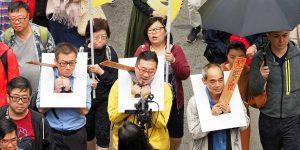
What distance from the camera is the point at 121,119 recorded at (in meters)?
5.72

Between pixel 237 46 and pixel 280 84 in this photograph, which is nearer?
pixel 280 84

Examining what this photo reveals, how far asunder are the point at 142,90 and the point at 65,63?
74cm

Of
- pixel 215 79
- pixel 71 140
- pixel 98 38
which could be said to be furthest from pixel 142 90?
pixel 98 38

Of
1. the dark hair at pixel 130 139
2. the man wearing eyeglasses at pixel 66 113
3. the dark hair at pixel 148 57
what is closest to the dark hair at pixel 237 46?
the dark hair at pixel 148 57

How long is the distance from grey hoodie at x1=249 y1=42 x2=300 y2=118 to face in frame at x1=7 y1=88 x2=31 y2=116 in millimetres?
2120

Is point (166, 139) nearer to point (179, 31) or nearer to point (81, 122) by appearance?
point (81, 122)

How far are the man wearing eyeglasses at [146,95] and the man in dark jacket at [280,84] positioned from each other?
885 mm

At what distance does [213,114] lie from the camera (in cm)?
557

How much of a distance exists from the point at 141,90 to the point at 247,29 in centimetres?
107

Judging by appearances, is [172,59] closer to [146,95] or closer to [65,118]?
[146,95]

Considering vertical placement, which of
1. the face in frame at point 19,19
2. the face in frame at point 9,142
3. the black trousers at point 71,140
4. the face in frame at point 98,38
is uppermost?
the face in frame at point 19,19

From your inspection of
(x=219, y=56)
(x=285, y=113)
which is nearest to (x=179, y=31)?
(x=219, y=56)

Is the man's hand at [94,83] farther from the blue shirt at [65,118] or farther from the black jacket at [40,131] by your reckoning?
the black jacket at [40,131]

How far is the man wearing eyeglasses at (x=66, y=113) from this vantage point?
5.68m
